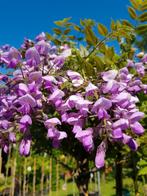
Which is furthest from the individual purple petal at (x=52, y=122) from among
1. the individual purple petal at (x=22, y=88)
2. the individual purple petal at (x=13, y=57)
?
the individual purple petal at (x=13, y=57)

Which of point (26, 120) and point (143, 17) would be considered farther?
point (143, 17)

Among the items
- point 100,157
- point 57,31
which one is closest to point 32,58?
point 100,157

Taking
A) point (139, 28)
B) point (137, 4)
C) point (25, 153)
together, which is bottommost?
point (25, 153)

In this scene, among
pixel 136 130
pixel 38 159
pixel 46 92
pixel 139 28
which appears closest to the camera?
pixel 136 130

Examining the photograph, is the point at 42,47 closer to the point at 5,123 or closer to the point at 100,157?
the point at 5,123

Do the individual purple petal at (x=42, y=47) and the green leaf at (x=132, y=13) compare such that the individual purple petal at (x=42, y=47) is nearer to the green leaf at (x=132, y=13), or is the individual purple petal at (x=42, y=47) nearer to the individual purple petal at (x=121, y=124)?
the individual purple petal at (x=121, y=124)

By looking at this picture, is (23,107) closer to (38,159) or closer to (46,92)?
(46,92)

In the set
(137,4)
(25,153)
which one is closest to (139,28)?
(137,4)
